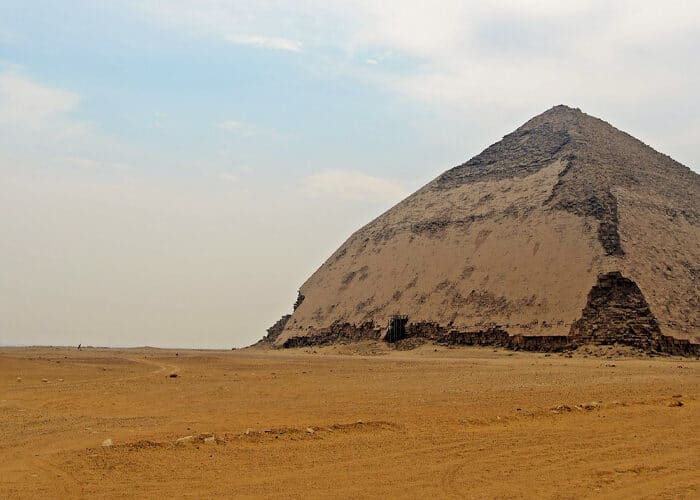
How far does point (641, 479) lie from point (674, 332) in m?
27.3

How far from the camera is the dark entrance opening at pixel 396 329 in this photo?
39.0 m

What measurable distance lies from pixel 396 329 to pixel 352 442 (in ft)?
Result: 104

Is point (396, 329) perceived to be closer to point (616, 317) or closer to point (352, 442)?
point (616, 317)

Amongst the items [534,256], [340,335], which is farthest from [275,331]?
[534,256]

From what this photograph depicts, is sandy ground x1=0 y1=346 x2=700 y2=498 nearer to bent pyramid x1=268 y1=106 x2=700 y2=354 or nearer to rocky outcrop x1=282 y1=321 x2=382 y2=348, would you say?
bent pyramid x1=268 y1=106 x2=700 y2=354

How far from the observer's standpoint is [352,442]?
7.88 m

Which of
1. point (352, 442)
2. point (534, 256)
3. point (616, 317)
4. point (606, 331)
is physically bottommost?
point (352, 442)

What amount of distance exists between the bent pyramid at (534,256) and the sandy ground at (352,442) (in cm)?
1983

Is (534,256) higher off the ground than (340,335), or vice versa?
(534,256)

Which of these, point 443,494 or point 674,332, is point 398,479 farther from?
point 674,332

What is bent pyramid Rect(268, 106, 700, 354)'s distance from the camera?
32875 mm

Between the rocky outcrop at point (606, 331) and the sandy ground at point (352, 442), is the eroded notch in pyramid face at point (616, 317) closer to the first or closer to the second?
the rocky outcrop at point (606, 331)

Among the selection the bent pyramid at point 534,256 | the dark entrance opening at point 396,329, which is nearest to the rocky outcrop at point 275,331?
the bent pyramid at point 534,256

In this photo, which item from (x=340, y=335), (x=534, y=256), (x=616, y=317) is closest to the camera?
(x=616, y=317)
